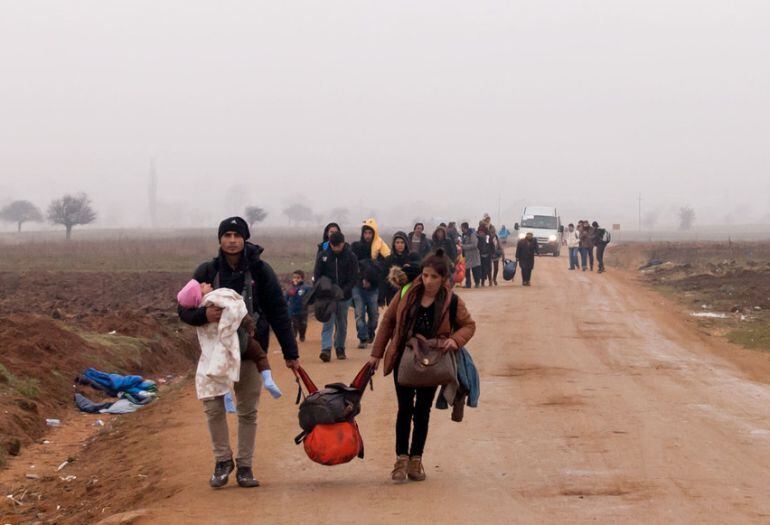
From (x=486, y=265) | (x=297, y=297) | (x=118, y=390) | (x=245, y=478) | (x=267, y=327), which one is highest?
(x=267, y=327)

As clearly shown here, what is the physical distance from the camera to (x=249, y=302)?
7785 mm

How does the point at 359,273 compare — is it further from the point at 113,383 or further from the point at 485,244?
the point at 485,244

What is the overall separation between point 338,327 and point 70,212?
12428 centimetres

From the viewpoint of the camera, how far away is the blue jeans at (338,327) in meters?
15.5

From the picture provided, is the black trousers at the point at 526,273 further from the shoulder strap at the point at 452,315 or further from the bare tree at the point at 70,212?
the bare tree at the point at 70,212

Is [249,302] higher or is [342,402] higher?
[249,302]

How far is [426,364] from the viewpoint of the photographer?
758 centimetres

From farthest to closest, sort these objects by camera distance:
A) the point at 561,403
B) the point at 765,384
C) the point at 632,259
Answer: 1. the point at 632,259
2. the point at 765,384
3. the point at 561,403

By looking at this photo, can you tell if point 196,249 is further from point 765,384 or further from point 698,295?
point 765,384

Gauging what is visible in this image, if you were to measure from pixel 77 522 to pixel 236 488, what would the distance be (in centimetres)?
118

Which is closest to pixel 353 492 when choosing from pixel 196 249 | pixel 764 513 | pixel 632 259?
pixel 764 513

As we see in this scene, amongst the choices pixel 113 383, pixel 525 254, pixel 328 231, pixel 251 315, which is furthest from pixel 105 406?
pixel 525 254

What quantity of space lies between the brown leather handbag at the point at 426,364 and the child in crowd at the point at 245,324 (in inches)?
36.8

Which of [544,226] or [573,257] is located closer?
[573,257]
